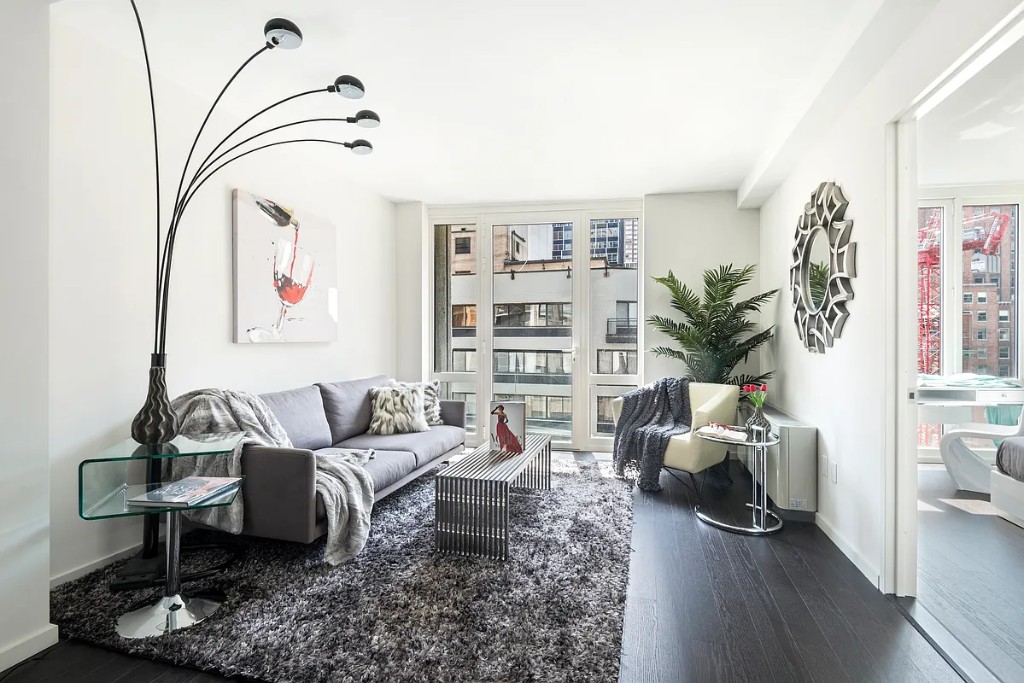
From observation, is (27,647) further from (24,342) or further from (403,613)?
(403,613)

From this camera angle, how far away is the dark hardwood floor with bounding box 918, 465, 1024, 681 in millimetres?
1865

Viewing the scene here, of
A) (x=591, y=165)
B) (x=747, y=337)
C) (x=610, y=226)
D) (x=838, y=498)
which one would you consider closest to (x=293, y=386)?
(x=591, y=165)

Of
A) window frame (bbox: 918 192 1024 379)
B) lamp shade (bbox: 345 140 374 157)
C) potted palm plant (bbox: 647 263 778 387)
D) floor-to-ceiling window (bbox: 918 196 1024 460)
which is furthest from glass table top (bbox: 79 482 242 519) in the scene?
window frame (bbox: 918 192 1024 379)

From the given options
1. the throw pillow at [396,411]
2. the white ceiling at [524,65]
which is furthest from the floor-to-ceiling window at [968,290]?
the throw pillow at [396,411]

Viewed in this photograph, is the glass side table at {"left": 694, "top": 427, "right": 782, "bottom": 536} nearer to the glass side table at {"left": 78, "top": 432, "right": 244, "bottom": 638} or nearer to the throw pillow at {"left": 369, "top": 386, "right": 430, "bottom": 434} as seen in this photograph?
the throw pillow at {"left": 369, "top": 386, "right": 430, "bottom": 434}

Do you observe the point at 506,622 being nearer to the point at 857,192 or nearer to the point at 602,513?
the point at 602,513

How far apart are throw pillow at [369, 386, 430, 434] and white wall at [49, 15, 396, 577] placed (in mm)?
844

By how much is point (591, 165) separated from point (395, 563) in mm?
3173

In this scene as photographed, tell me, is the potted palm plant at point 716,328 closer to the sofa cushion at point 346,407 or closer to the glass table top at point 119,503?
the sofa cushion at point 346,407

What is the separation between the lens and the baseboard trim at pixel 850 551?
7.54 feet

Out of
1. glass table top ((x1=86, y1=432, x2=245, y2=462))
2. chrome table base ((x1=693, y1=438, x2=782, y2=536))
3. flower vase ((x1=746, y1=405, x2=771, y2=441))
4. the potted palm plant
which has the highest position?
the potted palm plant

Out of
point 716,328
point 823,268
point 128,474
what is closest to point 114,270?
point 128,474

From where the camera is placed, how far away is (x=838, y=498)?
9.08 ft

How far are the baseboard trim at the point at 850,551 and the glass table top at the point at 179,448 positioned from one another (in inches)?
113
